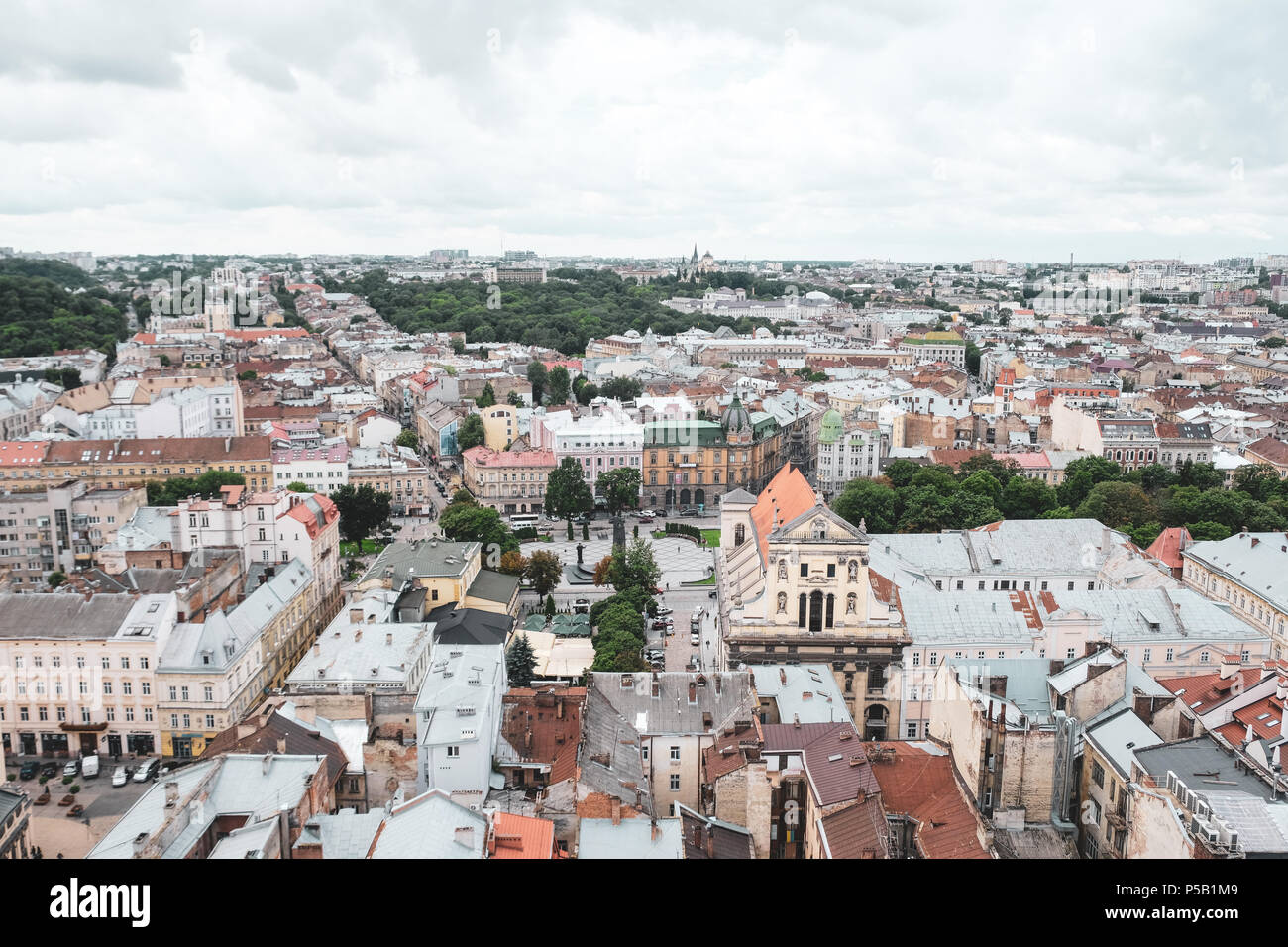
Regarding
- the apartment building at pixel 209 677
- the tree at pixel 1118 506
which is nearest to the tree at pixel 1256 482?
the tree at pixel 1118 506

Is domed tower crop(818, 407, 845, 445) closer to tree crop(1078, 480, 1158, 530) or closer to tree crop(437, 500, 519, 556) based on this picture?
tree crop(1078, 480, 1158, 530)

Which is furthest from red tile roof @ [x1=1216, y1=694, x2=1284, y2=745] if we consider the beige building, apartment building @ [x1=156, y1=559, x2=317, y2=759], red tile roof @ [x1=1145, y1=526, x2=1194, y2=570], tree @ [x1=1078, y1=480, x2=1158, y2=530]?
tree @ [x1=1078, y1=480, x2=1158, y2=530]

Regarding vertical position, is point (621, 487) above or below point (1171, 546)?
below

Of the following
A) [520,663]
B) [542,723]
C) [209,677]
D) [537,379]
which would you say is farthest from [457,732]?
[537,379]

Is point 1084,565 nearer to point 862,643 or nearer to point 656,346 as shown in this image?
point 862,643

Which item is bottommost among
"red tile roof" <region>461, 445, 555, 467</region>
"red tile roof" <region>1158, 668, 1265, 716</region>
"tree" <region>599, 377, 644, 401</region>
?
"red tile roof" <region>1158, 668, 1265, 716</region>

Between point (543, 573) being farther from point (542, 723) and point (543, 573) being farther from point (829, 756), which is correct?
point (829, 756)
